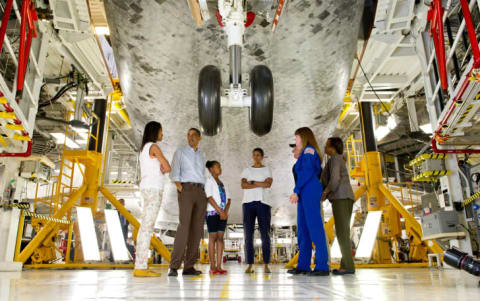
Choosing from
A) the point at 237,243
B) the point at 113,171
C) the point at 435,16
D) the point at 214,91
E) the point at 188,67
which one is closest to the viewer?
the point at 214,91

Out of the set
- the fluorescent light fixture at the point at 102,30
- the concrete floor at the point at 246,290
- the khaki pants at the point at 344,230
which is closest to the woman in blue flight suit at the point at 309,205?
the khaki pants at the point at 344,230

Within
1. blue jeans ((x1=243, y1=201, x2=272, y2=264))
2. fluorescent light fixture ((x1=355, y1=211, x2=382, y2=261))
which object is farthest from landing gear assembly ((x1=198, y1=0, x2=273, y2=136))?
fluorescent light fixture ((x1=355, y1=211, x2=382, y2=261))

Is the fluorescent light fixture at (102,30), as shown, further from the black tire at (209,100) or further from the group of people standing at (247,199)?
the black tire at (209,100)

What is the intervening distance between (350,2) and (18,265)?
203 inches

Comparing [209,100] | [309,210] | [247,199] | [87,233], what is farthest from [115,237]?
[209,100]

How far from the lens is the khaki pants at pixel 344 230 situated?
3.20 metres

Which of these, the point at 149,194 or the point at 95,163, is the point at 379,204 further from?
the point at 95,163

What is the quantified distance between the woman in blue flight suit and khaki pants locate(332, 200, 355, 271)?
0.30 m

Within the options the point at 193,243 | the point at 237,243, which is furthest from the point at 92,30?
the point at 237,243

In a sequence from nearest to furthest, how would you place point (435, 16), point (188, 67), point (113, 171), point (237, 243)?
point (188, 67) → point (435, 16) → point (237, 243) → point (113, 171)

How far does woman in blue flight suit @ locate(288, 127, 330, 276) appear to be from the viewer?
2896 mm

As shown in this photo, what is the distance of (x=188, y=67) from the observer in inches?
118

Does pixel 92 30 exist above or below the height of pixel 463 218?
above

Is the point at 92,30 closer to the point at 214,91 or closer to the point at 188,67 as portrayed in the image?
the point at 188,67
